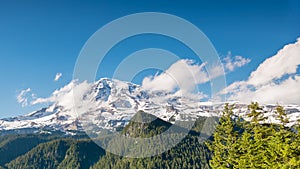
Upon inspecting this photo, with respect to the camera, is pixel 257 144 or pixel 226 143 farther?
pixel 226 143

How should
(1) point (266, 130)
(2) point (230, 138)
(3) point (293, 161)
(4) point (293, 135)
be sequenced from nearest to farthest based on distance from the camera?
1. (3) point (293, 161)
2. (4) point (293, 135)
3. (1) point (266, 130)
4. (2) point (230, 138)

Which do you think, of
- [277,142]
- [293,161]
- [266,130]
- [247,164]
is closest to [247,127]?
[266,130]

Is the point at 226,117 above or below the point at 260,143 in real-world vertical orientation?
above

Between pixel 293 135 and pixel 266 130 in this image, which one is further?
pixel 266 130

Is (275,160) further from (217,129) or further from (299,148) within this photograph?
(217,129)

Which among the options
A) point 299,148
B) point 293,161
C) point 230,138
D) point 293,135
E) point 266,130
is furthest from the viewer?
point 230,138

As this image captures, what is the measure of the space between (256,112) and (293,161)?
430 inches

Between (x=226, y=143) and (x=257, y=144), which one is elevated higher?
(x=226, y=143)

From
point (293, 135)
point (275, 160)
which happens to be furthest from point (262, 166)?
point (293, 135)

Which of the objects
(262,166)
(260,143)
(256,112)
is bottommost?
(262,166)

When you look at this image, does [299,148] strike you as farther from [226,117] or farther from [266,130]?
[226,117]

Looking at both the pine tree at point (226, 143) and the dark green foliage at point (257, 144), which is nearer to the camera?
the dark green foliage at point (257, 144)

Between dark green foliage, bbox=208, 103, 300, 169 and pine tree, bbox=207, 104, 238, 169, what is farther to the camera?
pine tree, bbox=207, 104, 238, 169

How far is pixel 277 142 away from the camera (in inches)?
1393
